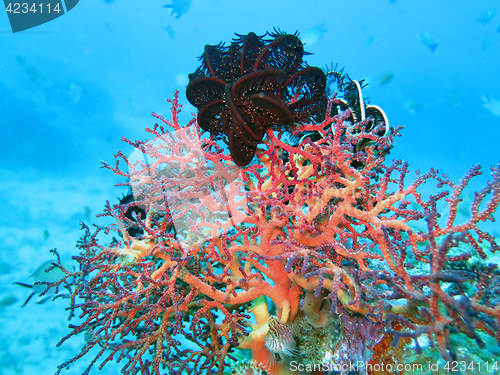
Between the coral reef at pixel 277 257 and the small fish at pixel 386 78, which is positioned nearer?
the coral reef at pixel 277 257

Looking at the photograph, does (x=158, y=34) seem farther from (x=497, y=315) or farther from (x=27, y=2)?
(x=497, y=315)

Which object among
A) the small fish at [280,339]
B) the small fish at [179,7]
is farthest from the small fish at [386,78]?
the small fish at [280,339]

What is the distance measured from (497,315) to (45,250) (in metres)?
20.3

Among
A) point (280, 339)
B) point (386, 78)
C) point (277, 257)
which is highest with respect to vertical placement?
point (386, 78)

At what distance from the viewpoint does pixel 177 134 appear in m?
3.03

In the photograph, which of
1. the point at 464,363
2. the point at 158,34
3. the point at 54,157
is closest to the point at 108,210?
the point at 464,363

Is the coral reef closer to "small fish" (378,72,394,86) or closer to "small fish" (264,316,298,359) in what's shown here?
"small fish" (264,316,298,359)

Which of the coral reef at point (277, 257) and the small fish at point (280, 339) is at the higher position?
the coral reef at point (277, 257)

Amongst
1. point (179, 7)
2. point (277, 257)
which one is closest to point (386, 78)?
point (179, 7)

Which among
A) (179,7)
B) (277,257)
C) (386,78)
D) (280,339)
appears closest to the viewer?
(277,257)

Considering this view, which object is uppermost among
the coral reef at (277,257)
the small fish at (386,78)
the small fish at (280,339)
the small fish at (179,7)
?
the small fish at (179,7)

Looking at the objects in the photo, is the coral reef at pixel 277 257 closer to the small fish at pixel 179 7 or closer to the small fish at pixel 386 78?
the small fish at pixel 386 78

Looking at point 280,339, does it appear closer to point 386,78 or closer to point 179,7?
point 386,78

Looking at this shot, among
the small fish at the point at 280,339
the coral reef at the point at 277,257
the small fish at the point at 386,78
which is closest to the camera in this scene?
the coral reef at the point at 277,257
